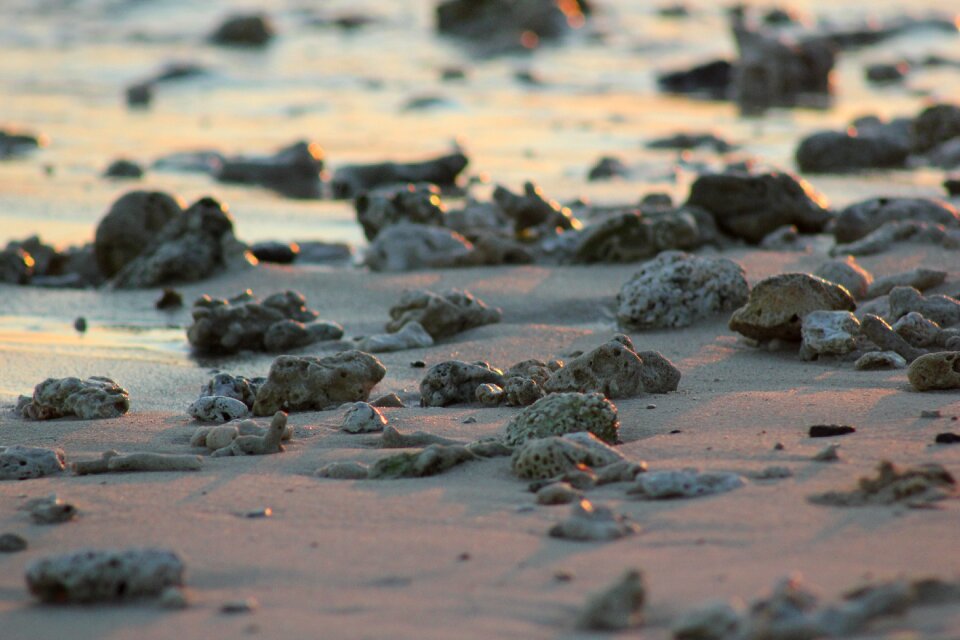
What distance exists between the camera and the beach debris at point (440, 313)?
5.49 meters

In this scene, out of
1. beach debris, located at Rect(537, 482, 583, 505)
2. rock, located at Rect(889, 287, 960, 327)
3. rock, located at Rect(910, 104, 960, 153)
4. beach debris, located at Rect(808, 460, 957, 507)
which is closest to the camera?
beach debris, located at Rect(808, 460, 957, 507)

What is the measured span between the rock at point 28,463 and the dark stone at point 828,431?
6.28 ft

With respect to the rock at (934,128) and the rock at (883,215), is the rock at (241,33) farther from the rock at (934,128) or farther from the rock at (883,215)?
the rock at (883,215)

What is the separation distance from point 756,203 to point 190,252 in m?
3.01

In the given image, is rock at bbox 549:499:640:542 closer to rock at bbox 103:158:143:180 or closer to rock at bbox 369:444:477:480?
rock at bbox 369:444:477:480

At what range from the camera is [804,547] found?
8.61 feet

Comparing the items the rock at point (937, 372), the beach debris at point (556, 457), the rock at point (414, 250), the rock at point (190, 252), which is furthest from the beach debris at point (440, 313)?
the beach debris at point (556, 457)

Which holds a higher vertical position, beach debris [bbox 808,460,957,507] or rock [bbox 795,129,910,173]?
rock [bbox 795,129,910,173]

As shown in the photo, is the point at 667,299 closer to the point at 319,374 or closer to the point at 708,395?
the point at 708,395

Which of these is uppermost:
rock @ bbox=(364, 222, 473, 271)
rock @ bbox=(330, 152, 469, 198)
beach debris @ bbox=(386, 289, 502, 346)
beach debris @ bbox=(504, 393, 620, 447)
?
rock @ bbox=(330, 152, 469, 198)

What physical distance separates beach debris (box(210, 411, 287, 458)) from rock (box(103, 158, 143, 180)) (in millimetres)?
6842

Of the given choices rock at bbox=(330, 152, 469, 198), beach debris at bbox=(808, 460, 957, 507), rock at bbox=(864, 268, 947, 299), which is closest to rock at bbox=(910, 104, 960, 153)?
rock at bbox=(330, 152, 469, 198)

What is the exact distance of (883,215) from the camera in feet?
23.2

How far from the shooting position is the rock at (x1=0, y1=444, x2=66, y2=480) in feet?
11.4
